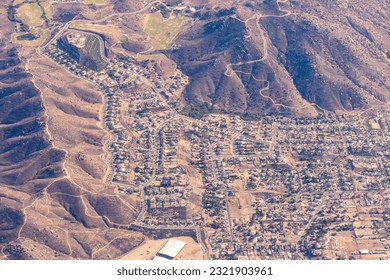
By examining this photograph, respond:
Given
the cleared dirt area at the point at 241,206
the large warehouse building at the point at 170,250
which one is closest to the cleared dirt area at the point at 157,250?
the large warehouse building at the point at 170,250

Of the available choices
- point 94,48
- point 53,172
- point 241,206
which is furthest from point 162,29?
point 241,206

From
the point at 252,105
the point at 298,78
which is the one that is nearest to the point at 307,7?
the point at 298,78

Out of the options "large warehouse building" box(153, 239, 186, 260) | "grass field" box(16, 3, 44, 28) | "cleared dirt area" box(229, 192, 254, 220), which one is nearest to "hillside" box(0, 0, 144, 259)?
"large warehouse building" box(153, 239, 186, 260)

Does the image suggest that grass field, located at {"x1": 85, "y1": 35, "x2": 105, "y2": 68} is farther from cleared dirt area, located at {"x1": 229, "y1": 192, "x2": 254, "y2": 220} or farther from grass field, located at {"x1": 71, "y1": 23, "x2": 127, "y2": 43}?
cleared dirt area, located at {"x1": 229, "y1": 192, "x2": 254, "y2": 220}

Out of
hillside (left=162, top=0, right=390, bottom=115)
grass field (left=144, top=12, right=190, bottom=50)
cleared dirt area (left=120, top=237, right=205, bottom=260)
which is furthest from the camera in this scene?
grass field (left=144, top=12, right=190, bottom=50)

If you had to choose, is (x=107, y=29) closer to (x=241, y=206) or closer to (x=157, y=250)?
(x=241, y=206)

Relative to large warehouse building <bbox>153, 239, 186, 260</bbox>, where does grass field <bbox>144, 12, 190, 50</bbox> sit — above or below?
above

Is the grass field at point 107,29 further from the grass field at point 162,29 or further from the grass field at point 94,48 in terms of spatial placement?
the grass field at point 162,29
